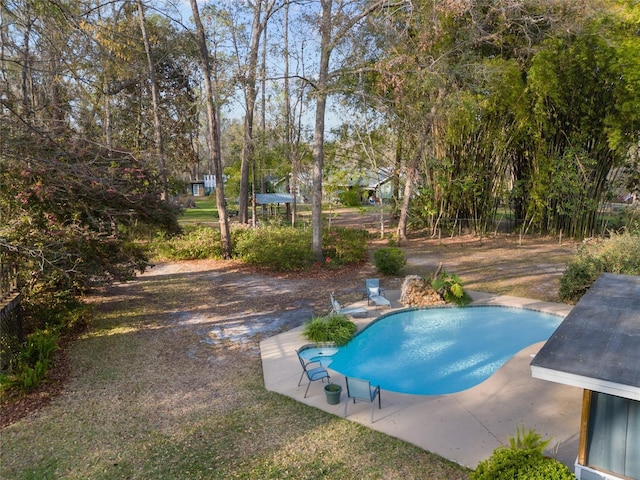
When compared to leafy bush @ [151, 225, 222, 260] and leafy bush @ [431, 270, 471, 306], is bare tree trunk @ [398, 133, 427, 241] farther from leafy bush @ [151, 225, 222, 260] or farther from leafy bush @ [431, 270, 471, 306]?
leafy bush @ [151, 225, 222, 260]

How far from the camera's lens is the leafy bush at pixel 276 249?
525 inches

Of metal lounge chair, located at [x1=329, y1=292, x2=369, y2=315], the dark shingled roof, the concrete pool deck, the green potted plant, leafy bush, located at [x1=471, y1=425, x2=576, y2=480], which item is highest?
the dark shingled roof

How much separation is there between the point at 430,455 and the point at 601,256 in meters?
7.74

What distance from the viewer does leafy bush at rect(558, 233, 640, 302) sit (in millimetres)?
9508

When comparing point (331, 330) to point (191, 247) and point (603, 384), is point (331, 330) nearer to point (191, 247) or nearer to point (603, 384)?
point (603, 384)

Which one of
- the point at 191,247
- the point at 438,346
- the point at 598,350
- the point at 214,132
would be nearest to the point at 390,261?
the point at 438,346

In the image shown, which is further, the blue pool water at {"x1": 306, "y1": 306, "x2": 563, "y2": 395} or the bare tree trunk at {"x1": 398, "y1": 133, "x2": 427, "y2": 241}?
the bare tree trunk at {"x1": 398, "y1": 133, "x2": 427, "y2": 241}

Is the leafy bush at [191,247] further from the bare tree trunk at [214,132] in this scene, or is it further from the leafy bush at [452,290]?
the leafy bush at [452,290]

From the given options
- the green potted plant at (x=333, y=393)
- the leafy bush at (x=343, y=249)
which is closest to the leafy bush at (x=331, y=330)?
the green potted plant at (x=333, y=393)

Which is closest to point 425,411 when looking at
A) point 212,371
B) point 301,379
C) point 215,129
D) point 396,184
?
point 301,379

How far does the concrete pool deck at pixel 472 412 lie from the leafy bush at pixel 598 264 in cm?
403

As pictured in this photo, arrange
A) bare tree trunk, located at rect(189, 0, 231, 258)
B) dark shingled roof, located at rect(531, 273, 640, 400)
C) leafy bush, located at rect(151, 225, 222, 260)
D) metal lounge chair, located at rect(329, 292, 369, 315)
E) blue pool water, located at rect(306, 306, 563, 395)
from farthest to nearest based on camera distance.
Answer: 1. leafy bush, located at rect(151, 225, 222, 260)
2. bare tree trunk, located at rect(189, 0, 231, 258)
3. metal lounge chair, located at rect(329, 292, 369, 315)
4. blue pool water, located at rect(306, 306, 563, 395)
5. dark shingled roof, located at rect(531, 273, 640, 400)

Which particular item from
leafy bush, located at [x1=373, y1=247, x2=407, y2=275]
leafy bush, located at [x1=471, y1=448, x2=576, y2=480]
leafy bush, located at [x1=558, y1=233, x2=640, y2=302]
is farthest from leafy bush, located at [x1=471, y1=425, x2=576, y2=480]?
leafy bush, located at [x1=373, y1=247, x2=407, y2=275]

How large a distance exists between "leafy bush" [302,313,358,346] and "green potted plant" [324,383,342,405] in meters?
2.11
